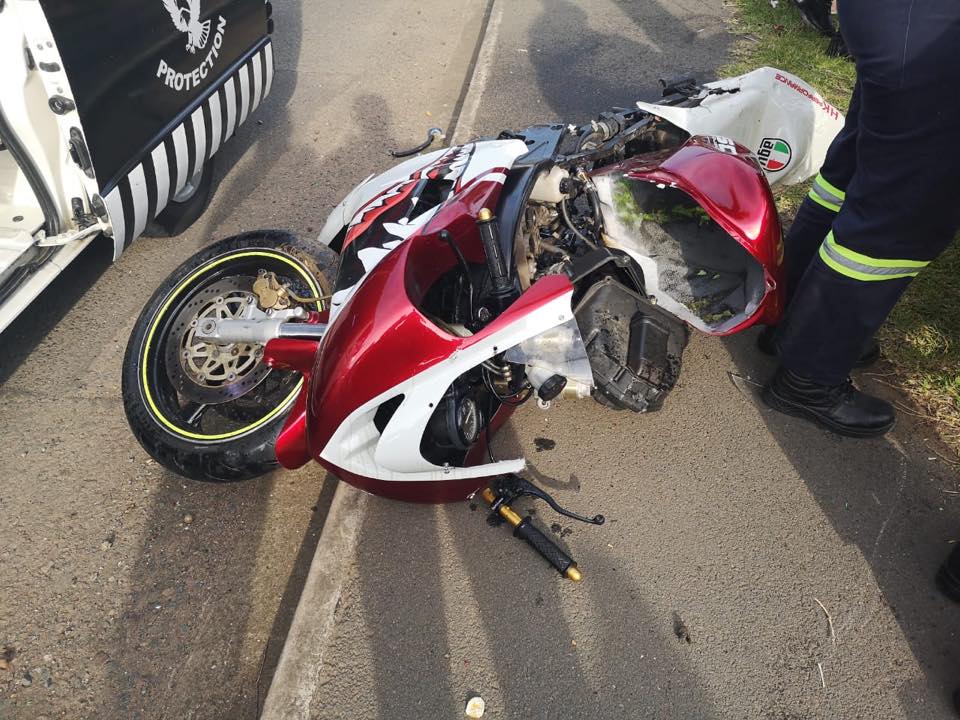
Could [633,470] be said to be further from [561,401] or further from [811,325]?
[811,325]

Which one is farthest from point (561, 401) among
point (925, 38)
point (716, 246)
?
point (925, 38)

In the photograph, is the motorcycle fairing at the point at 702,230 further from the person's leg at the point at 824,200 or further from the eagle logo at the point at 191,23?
the eagle logo at the point at 191,23

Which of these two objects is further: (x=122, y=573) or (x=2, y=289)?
(x=2, y=289)

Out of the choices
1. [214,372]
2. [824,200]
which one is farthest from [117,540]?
[824,200]

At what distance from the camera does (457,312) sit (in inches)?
94.7

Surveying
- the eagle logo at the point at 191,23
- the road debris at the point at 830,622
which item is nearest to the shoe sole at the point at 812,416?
the road debris at the point at 830,622

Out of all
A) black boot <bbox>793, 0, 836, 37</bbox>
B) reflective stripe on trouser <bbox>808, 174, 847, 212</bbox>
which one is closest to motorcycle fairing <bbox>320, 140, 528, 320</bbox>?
reflective stripe on trouser <bbox>808, 174, 847, 212</bbox>

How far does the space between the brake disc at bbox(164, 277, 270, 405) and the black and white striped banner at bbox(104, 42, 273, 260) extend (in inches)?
28.5

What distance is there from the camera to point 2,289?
9.39 feet

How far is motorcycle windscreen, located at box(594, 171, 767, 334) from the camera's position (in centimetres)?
283

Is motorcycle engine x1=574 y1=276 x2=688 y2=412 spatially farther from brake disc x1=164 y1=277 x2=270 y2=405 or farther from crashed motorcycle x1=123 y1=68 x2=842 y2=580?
brake disc x1=164 y1=277 x2=270 y2=405

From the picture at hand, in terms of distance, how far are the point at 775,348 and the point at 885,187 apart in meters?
1.02

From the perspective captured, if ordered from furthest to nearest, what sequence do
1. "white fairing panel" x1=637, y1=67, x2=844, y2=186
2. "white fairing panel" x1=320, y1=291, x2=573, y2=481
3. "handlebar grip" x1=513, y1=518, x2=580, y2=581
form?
"white fairing panel" x1=637, y1=67, x2=844, y2=186 < "handlebar grip" x1=513, y1=518, x2=580, y2=581 < "white fairing panel" x1=320, y1=291, x2=573, y2=481

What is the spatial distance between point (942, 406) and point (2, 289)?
13.8 ft
